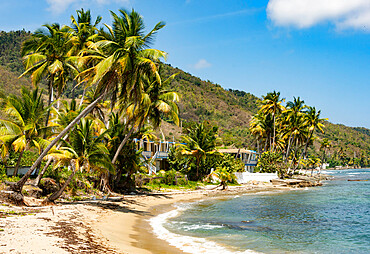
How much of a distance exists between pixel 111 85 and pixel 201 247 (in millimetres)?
9672

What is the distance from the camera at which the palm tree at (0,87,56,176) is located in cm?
1508

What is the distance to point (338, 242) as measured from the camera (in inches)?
528

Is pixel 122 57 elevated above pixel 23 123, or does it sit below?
above

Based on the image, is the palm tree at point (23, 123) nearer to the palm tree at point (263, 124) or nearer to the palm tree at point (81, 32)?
the palm tree at point (81, 32)

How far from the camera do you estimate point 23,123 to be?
15648mm

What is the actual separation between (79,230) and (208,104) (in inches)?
4957

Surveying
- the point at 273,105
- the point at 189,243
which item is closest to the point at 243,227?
the point at 189,243

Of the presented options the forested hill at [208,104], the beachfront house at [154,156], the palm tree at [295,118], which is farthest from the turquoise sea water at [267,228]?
the forested hill at [208,104]

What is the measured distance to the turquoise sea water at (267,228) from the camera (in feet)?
39.3

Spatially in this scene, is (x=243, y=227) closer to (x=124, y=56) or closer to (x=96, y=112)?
(x=124, y=56)

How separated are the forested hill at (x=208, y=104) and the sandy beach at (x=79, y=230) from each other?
64.3 metres

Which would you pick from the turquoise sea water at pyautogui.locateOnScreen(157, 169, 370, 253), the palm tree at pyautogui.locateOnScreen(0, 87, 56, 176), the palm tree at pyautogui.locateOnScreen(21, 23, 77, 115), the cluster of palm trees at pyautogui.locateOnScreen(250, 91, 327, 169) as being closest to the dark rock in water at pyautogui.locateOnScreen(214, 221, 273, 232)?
the turquoise sea water at pyautogui.locateOnScreen(157, 169, 370, 253)

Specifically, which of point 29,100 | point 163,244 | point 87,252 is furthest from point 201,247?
point 29,100

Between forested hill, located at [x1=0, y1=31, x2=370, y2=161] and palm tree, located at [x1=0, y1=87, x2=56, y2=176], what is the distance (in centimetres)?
6101
